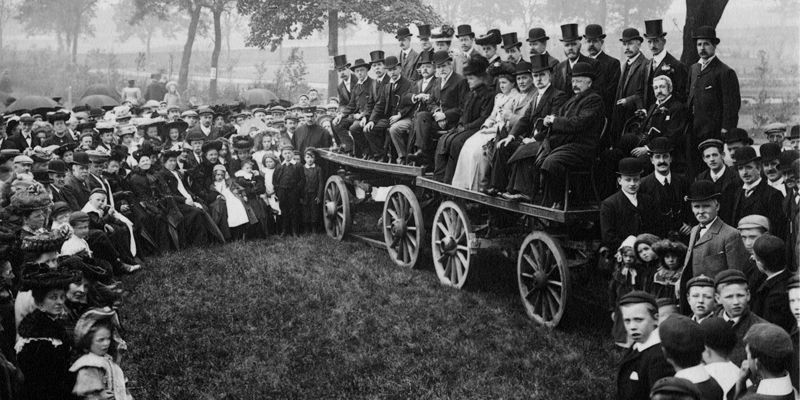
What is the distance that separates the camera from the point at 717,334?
3904 millimetres

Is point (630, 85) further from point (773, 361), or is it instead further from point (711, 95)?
point (773, 361)

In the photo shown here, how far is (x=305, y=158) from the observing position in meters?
12.4

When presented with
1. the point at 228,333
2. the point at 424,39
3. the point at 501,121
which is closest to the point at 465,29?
the point at 424,39

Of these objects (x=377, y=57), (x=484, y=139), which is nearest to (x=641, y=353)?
(x=484, y=139)

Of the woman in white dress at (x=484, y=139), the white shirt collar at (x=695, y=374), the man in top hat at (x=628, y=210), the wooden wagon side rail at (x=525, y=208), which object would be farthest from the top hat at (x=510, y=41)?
the white shirt collar at (x=695, y=374)

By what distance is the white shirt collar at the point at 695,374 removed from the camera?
3.69m

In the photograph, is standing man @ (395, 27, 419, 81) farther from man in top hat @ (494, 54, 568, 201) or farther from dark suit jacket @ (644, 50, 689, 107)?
dark suit jacket @ (644, 50, 689, 107)

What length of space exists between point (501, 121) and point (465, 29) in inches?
97.9

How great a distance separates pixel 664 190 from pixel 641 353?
2367mm

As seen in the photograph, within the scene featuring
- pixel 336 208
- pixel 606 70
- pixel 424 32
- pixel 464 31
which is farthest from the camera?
pixel 336 208

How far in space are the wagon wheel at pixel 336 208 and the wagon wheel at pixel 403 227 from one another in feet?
4.15

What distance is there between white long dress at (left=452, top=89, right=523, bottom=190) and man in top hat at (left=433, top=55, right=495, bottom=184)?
19 cm

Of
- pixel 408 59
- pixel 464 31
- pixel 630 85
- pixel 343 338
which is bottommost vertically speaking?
pixel 343 338

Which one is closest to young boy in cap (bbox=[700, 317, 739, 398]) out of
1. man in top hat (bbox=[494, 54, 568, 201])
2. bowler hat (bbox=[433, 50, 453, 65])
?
man in top hat (bbox=[494, 54, 568, 201])
